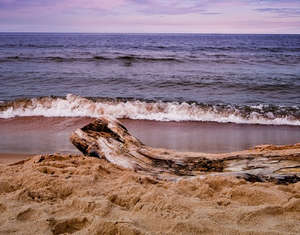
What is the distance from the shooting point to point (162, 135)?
6504 mm

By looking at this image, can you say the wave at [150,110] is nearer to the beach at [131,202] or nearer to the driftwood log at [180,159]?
A: the driftwood log at [180,159]

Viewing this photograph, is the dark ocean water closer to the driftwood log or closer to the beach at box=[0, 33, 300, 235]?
the beach at box=[0, 33, 300, 235]

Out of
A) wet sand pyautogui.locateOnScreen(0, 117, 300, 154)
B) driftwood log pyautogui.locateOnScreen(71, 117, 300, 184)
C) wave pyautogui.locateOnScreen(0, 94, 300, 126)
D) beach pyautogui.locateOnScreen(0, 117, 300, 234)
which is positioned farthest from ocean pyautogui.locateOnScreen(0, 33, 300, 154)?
beach pyautogui.locateOnScreen(0, 117, 300, 234)

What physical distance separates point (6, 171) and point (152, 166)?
1.83 metres

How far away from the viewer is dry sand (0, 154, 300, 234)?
225cm

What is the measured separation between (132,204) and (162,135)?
152 inches

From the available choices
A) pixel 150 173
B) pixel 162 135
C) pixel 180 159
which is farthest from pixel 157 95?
pixel 150 173

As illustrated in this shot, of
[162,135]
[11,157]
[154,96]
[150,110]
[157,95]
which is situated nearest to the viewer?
[11,157]

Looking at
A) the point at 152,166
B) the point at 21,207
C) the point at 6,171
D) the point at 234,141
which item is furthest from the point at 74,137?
the point at 234,141

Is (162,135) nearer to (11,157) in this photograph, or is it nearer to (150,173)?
(150,173)

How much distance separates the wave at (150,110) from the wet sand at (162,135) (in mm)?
355

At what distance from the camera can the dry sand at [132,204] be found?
2252mm

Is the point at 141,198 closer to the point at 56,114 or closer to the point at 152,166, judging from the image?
the point at 152,166

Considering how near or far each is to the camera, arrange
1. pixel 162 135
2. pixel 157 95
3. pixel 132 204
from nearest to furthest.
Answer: pixel 132 204 < pixel 162 135 < pixel 157 95
